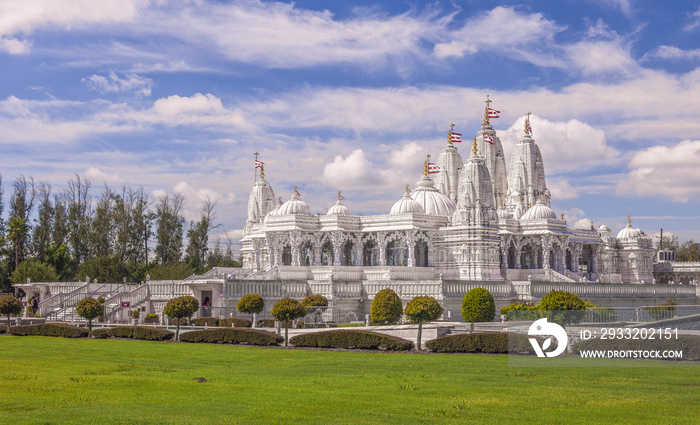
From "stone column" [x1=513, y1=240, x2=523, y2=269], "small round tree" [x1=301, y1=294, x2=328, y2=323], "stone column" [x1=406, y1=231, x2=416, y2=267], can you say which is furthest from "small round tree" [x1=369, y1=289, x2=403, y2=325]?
"stone column" [x1=513, y1=240, x2=523, y2=269]

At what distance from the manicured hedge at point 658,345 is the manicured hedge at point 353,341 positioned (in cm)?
850

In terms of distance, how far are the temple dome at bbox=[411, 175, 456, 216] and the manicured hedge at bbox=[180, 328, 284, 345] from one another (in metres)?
40.8

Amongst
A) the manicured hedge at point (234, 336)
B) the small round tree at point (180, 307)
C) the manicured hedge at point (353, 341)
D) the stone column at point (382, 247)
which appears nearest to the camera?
the manicured hedge at point (353, 341)

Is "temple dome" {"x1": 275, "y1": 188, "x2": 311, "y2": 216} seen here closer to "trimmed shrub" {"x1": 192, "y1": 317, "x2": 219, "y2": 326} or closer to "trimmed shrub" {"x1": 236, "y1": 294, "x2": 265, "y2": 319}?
"trimmed shrub" {"x1": 192, "y1": 317, "x2": 219, "y2": 326}

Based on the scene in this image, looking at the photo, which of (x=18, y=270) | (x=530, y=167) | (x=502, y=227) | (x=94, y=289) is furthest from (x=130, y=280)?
(x=530, y=167)

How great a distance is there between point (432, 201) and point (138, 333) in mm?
42541

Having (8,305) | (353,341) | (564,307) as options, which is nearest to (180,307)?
(353,341)

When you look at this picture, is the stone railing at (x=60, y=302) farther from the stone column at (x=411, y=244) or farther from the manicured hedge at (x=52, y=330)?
the stone column at (x=411, y=244)

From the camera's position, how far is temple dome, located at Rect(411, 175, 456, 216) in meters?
77.5

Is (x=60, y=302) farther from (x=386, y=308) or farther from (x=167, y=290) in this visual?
(x=386, y=308)

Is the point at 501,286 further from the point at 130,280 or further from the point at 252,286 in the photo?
the point at 130,280

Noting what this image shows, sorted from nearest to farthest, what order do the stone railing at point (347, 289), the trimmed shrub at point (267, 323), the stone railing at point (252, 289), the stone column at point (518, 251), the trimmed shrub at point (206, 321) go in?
the trimmed shrub at point (267, 323), the trimmed shrub at point (206, 321), the stone railing at point (252, 289), the stone railing at point (347, 289), the stone column at point (518, 251)

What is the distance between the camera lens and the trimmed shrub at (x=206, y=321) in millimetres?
48062

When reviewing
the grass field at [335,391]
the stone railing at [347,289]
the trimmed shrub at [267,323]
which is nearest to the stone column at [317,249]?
the stone railing at [347,289]
